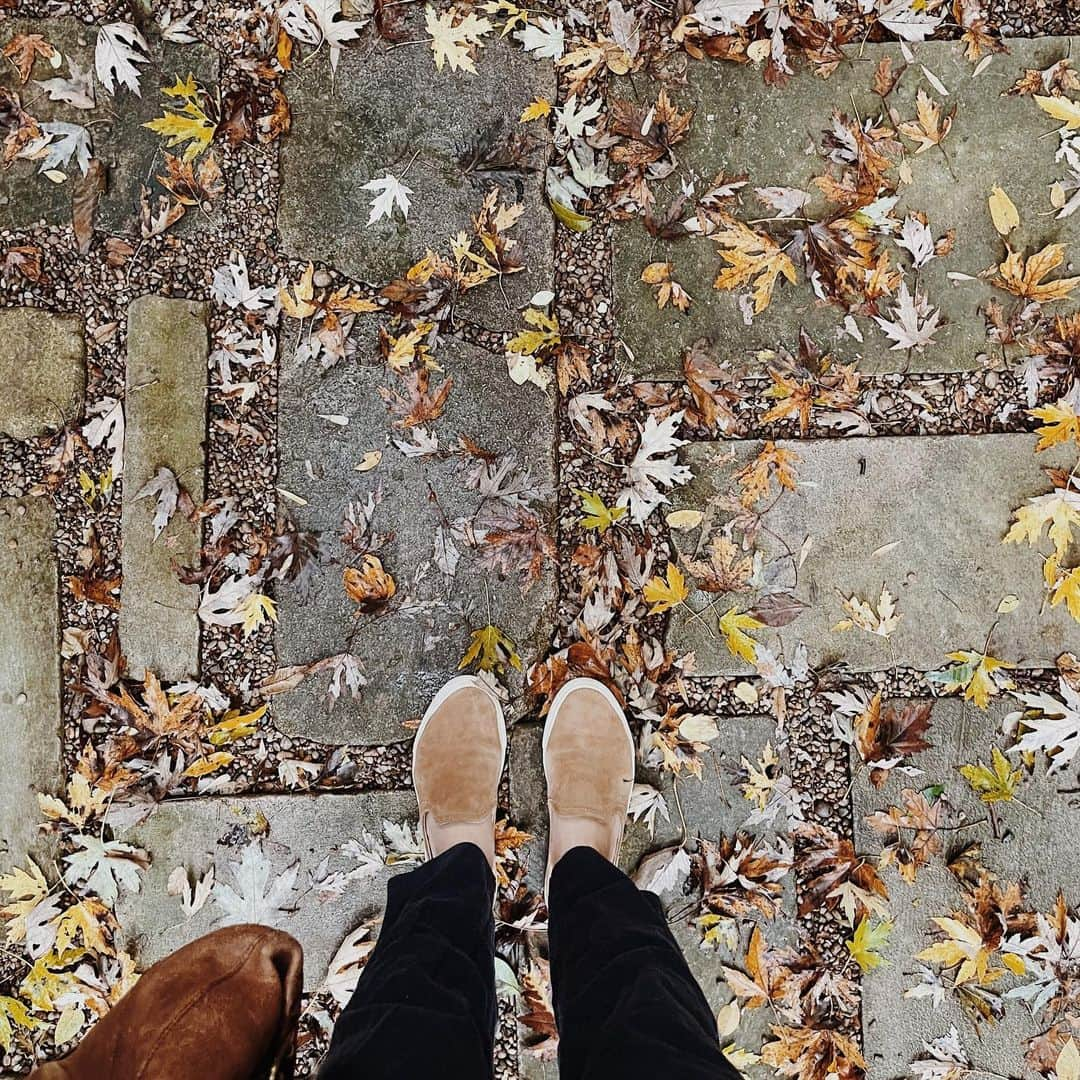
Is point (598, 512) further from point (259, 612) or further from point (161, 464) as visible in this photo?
point (161, 464)

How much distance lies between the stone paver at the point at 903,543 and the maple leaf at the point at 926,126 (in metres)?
0.85

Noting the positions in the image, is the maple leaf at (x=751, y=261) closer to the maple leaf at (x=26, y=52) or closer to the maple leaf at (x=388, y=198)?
the maple leaf at (x=388, y=198)

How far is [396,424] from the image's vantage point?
7.60 feet

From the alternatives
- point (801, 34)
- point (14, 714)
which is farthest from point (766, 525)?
point (14, 714)

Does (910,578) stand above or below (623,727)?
above

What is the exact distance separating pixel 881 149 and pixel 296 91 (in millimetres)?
1708

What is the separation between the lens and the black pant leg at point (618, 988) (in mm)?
1516

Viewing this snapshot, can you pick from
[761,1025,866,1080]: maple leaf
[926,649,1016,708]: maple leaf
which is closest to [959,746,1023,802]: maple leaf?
[926,649,1016,708]: maple leaf

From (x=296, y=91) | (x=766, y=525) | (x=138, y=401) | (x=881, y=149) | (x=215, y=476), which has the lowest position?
(x=766, y=525)

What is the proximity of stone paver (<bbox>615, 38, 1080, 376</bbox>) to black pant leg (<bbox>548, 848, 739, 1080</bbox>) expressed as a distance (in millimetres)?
1422

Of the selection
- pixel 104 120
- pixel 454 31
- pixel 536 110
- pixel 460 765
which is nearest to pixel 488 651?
pixel 460 765

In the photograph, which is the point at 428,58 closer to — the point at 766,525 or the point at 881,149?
the point at 881,149

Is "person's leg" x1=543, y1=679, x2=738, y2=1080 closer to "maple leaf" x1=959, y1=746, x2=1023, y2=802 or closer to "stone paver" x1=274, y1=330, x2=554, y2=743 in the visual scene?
"stone paver" x1=274, y1=330, x2=554, y2=743

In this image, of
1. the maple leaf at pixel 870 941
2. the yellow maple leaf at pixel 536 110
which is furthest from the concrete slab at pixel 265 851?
the yellow maple leaf at pixel 536 110
